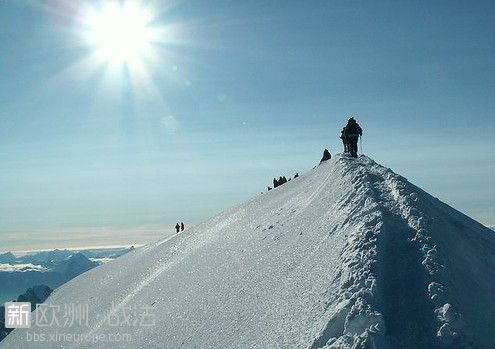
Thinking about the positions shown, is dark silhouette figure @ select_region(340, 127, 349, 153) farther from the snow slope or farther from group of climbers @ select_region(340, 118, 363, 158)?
the snow slope

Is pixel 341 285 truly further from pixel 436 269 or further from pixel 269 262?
pixel 269 262

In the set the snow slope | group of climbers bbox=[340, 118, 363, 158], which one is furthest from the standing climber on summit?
the snow slope

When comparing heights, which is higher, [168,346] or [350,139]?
[350,139]

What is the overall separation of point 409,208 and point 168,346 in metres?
8.94

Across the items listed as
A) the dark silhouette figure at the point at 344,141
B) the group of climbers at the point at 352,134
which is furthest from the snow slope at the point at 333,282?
the dark silhouette figure at the point at 344,141

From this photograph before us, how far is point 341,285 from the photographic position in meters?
12.1

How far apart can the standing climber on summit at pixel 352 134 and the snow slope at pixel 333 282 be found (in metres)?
6.40

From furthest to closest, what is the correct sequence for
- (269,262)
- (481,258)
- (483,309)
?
(269,262) → (481,258) → (483,309)

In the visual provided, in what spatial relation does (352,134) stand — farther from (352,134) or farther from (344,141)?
(344,141)

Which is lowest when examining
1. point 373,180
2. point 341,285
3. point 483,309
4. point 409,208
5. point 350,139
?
point 483,309

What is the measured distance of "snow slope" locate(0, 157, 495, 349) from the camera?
35.5ft

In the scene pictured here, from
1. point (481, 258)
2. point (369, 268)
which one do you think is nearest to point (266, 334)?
point (369, 268)

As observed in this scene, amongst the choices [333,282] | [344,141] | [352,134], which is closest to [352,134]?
[352,134]

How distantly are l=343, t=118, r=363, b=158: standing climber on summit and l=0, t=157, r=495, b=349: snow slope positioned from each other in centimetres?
640
